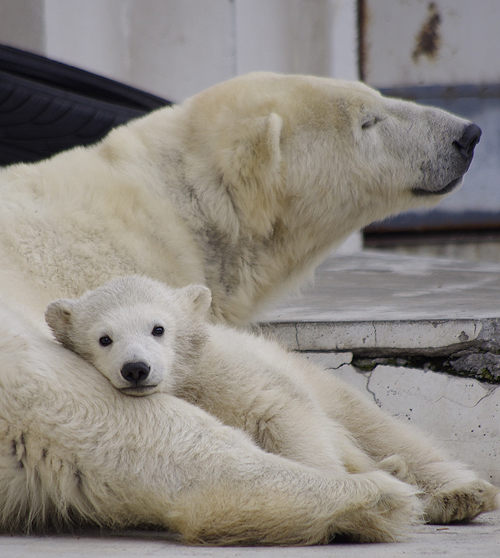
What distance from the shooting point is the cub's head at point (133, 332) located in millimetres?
1629

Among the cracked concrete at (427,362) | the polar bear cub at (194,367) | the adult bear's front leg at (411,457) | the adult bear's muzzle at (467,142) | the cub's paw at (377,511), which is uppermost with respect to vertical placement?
the adult bear's muzzle at (467,142)

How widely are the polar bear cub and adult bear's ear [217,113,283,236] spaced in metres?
0.67

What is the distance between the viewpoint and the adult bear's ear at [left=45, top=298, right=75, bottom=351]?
5.94ft

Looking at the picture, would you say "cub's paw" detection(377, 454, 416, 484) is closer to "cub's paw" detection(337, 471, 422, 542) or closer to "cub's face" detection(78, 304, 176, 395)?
"cub's paw" detection(337, 471, 422, 542)

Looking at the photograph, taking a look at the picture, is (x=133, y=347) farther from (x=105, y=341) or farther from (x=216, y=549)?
(x=216, y=549)

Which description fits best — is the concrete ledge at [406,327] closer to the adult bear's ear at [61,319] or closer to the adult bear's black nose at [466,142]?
the adult bear's black nose at [466,142]

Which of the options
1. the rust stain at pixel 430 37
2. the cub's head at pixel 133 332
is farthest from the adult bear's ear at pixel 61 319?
the rust stain at pixel 430 37

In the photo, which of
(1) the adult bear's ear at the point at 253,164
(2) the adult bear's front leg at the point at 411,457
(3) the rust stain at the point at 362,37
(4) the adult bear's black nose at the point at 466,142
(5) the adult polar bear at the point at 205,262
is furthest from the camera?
(3) the rust stain at the point at 362,37

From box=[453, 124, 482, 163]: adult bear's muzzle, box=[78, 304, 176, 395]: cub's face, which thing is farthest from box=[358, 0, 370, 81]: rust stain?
box=[78, 304, 176, 395]: cub's face

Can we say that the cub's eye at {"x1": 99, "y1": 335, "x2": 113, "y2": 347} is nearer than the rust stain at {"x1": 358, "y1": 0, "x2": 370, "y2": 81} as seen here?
Yes

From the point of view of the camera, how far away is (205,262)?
2520mm

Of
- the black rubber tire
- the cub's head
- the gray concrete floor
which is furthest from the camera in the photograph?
the black rubber tire

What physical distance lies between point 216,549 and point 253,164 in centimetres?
135

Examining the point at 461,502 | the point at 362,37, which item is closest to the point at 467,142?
the point at 461,502
